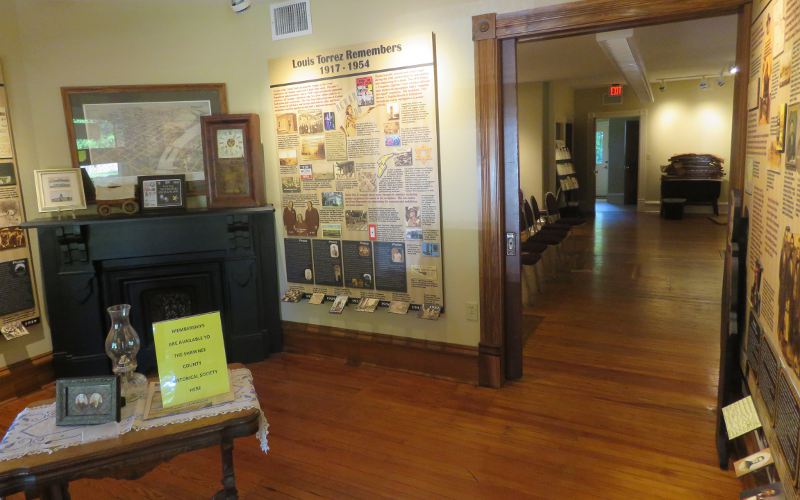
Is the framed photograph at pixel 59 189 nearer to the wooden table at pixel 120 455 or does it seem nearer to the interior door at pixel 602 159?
the wooden table at pixel 120 455

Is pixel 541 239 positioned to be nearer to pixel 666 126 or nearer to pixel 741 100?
pixel 741 100

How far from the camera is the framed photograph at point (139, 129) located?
3791 millimetres

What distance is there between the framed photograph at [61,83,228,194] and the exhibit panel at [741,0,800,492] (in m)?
3.30

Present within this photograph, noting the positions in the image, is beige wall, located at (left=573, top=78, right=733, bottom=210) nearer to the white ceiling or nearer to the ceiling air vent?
the white ceiling

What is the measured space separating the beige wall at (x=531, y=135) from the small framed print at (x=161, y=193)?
579cm

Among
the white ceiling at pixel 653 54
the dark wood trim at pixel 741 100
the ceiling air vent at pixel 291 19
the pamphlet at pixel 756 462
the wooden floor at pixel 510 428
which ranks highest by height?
the white ceiling at pixel 653 54

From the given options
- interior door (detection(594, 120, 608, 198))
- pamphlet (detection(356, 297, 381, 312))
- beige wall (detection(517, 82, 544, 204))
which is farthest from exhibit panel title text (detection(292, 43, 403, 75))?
interior door (detection(594, 120, 608, 198))

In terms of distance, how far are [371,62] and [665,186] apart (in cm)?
925

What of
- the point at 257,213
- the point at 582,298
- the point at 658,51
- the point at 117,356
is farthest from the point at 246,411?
the point at 658,51

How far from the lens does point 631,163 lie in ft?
44.3

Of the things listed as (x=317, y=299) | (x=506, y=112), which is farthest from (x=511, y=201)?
(x=317, y=299)

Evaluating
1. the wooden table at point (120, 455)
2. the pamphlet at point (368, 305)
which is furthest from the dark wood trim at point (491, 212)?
the wooden table at point (120, 455)

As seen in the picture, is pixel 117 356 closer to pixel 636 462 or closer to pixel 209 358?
pixel 209 358

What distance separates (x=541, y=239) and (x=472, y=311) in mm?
2648
